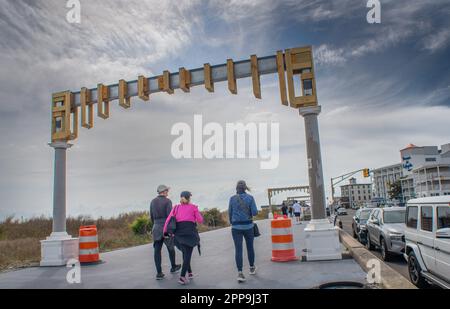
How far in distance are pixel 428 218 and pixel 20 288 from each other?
7747mm

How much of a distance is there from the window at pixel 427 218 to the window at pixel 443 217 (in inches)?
11.7

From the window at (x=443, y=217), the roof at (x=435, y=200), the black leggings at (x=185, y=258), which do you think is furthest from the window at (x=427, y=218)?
the black leggings at (x=185, y=258)

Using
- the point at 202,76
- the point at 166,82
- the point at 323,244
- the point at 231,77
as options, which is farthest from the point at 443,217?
the point at 166,82

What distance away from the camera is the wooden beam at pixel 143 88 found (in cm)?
1212

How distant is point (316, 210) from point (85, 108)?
25.2 ft

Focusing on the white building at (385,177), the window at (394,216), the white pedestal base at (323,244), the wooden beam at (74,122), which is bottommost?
the white pedestal base at (323,244)

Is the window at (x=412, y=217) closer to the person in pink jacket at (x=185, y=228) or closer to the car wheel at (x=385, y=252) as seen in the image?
the car wheel at (x=385, y=252)

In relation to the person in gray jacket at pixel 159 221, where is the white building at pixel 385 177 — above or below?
above

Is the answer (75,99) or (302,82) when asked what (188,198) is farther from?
(75,99)

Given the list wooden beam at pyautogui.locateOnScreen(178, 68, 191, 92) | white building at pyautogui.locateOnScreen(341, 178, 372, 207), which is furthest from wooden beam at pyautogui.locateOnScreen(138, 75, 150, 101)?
white building at pyautogui.locateOnScreen(341, 178, 372, 207)

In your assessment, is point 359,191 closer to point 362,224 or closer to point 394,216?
point 362,224

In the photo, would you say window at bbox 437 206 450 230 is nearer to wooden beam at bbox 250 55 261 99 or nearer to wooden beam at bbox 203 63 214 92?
wooden beam at bbox 250 55 261 99

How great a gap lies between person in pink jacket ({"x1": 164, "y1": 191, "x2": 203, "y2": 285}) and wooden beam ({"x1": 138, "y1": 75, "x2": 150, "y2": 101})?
5246mm
